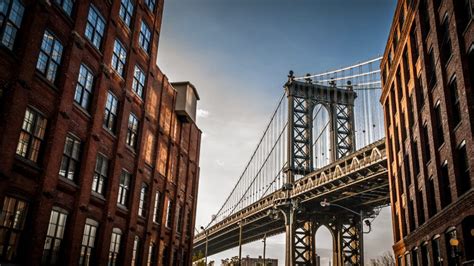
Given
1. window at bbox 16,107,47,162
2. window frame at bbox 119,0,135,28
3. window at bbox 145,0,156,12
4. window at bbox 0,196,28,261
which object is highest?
window at bbox 145,0,156,12

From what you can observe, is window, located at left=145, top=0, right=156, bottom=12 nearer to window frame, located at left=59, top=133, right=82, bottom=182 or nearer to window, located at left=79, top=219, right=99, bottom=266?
window frame, located at left=59, top=133, right=82, bottom=182

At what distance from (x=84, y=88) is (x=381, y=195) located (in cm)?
3541

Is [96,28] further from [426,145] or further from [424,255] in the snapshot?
[424,255]

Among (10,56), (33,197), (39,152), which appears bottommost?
(33,197)

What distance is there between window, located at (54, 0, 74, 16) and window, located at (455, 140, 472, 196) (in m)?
17.3

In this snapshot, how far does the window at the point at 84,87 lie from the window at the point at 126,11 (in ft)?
17.2

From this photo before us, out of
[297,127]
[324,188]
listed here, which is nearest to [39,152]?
[324,188]

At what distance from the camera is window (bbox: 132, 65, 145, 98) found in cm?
2545

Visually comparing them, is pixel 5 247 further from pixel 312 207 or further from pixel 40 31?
pixel 312 207

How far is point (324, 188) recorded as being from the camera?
4825cm

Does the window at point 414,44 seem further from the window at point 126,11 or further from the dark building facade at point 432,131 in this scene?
the window at point 126,11

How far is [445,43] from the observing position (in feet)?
70.2

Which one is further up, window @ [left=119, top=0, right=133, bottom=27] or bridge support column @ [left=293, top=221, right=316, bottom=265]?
window @ [left=119, top=0, right=133, bottom=27]

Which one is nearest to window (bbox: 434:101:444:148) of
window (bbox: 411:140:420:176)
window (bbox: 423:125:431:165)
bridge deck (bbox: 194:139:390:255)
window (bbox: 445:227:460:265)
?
window (bbox: 423:125:431:165)
